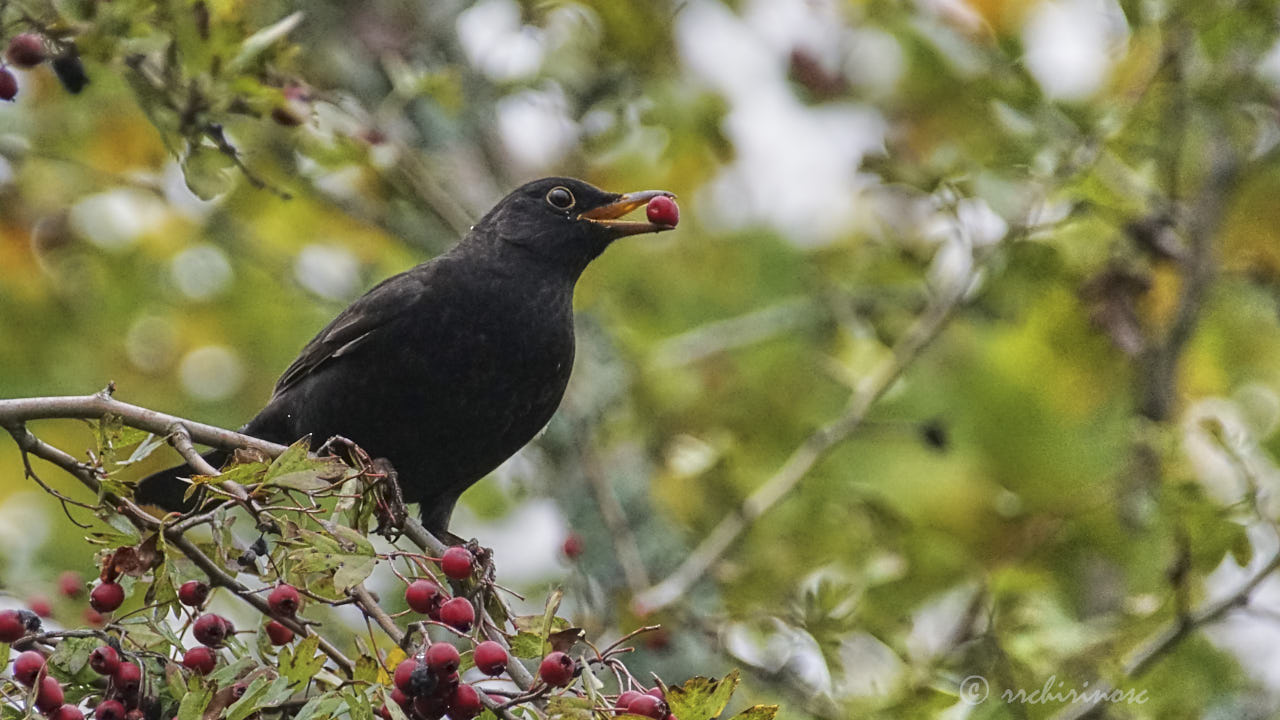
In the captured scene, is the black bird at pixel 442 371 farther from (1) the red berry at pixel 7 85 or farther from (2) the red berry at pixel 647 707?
(2) the red berry at pixel 647 707

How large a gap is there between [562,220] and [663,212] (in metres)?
0.59

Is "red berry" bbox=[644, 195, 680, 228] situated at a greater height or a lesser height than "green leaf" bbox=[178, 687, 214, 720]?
lesser

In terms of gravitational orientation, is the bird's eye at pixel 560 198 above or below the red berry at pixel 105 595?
below

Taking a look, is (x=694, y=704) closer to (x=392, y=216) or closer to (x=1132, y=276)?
(x=1132, y=276)

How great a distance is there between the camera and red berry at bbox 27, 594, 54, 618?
3.49 meters

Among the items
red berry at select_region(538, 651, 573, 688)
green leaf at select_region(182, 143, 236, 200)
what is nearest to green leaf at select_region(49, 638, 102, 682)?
red berry at select_region(538, 651, 573, 688)

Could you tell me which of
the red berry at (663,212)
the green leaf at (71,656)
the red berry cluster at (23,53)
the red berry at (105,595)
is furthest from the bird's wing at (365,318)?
the green leaf at (71,656)

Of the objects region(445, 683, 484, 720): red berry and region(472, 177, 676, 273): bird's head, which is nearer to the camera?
region(445, 683, 484, 720): red berry

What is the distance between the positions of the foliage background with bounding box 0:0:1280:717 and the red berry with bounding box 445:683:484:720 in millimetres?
1559

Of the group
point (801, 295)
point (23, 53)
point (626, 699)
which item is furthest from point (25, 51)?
point (801, 295)

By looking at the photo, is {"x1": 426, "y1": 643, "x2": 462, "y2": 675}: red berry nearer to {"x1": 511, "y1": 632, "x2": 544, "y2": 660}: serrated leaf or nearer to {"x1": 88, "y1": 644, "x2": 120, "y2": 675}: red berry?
{"x1": 511, "y1": 632, "x2": 544, "y2": 660}: serrated leaf

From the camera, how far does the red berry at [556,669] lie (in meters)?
2.37

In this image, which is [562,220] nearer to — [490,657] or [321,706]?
[490,657]

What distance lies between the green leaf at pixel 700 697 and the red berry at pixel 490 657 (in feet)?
0.94
